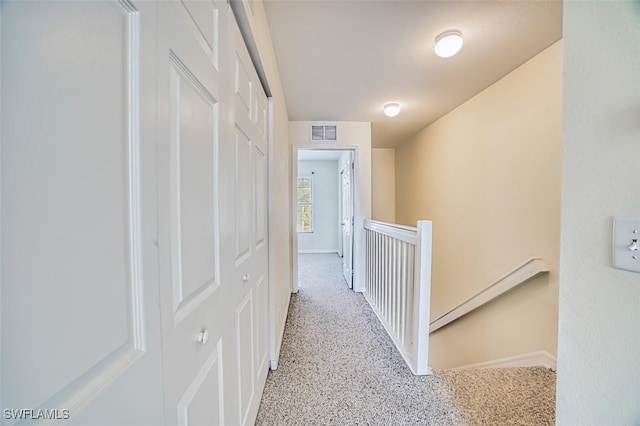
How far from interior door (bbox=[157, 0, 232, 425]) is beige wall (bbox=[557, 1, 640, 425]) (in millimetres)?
993

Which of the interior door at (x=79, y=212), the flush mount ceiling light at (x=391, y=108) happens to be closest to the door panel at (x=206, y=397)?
the interior door at (x=79, y=212)

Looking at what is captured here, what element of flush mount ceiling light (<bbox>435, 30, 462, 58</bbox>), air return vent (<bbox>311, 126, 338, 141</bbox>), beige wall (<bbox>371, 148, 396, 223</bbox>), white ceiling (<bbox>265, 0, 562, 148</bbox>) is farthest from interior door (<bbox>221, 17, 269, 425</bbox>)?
beige wall (<bbox>371, 148, 396, 223</bbox>)

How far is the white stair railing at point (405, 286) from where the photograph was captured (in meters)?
1.78

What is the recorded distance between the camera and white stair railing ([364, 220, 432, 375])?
178 cm

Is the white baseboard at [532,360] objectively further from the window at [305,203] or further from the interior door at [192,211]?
the window at [305,203]

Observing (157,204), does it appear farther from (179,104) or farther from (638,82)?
(638,82)

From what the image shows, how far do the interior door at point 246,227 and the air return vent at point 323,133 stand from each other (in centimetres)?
189

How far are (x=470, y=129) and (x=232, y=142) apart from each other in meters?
2.92

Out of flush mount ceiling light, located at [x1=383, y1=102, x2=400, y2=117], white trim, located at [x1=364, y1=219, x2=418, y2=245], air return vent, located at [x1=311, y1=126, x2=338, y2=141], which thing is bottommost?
white trim, located at [x1=364, y1=219, x2=418, y2=245]

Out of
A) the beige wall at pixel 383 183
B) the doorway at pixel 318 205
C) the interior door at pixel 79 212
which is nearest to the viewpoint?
the interior door at pixel 79 212

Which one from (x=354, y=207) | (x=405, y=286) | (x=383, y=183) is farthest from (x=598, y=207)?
(x=383, y=183)

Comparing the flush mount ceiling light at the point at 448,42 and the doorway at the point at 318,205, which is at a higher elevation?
the flush mount ceiling light at the point at 448,42

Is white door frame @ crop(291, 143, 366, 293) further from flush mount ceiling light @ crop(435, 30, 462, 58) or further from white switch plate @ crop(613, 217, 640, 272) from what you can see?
white switch plate @ crop(613, 217, 640, 272)

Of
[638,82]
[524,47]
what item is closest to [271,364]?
[638,82]
